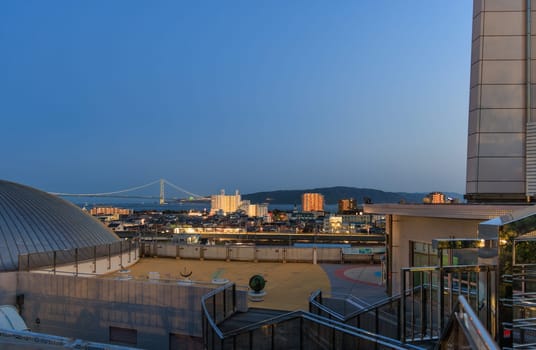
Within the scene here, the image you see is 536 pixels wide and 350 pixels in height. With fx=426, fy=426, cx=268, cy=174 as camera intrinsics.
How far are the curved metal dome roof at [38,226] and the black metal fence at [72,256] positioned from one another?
778mm

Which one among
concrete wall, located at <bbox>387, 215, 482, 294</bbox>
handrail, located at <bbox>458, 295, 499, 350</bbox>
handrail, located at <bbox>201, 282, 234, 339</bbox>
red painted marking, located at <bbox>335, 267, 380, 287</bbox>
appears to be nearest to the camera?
handrail, located at <bbox>458, 295, 499, 350</bbox>

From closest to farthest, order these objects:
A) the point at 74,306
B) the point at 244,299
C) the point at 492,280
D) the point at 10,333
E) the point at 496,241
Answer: the point at 496,241, the point at 492,280, the point at 10,333, the point at 244,299, the point at 74,306

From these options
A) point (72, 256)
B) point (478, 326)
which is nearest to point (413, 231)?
point (478, 326)

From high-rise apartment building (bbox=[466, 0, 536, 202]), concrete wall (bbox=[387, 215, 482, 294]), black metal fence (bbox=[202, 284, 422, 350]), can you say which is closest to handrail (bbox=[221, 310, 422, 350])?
black metal fence (bbox=[202, 284, 422, 350])

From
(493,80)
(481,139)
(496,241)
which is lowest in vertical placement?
(496,241)

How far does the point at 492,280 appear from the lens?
492 centimetres

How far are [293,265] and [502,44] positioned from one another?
53.3 ft

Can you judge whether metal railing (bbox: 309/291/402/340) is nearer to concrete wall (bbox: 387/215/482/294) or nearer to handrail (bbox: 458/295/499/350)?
concrete wall (bbox: 387/215/482/294)

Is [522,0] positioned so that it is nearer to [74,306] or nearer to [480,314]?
[480,314]

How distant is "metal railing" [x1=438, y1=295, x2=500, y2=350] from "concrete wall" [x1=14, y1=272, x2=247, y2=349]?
11.1m

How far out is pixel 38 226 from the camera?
24.4 m

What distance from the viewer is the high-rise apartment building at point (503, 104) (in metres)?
15.0

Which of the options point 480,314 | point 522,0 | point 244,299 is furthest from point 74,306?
point 522,0

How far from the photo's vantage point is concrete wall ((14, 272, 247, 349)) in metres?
15.6
